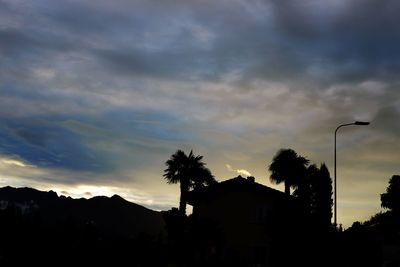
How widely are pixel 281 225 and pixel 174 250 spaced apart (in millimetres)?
8470

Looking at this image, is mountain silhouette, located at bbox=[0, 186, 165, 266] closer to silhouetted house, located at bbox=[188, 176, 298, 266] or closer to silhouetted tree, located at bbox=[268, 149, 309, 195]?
silhouetted house, located at bbox=[188, 176, 298, 266]

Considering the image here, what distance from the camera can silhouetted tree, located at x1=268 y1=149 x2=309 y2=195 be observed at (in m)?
64.7

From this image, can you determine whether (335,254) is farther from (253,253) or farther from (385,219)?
(385,219)

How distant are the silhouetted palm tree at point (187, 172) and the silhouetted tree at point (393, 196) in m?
39.6

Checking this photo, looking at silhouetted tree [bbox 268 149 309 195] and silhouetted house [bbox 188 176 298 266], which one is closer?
silhouetted house [bbox 188 176 298 266]

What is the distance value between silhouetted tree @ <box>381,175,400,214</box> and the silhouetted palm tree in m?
39.6

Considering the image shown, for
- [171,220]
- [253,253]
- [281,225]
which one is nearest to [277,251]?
[281,225]

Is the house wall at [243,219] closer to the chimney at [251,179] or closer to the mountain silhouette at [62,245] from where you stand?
the chimney at [251,179]

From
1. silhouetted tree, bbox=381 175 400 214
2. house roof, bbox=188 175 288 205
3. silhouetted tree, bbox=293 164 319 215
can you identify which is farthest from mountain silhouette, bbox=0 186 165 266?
silhouetted tree, bbox=381 175 400 214

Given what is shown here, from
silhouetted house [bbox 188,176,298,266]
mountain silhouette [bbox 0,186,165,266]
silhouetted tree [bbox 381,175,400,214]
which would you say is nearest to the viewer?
mountain silhouette [bbox 0,186,165,266]

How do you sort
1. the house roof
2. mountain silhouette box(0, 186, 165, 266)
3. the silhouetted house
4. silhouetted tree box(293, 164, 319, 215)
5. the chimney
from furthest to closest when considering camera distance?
silhouetted tree box(293, 164, 319, 215), the chimney, the house roof, the silhouetted house, mountain silhouette box(0, 186, 165, 266)

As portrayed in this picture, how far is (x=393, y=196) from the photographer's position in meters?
83.1

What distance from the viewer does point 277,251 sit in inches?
1195

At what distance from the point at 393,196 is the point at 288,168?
27.6 metres
